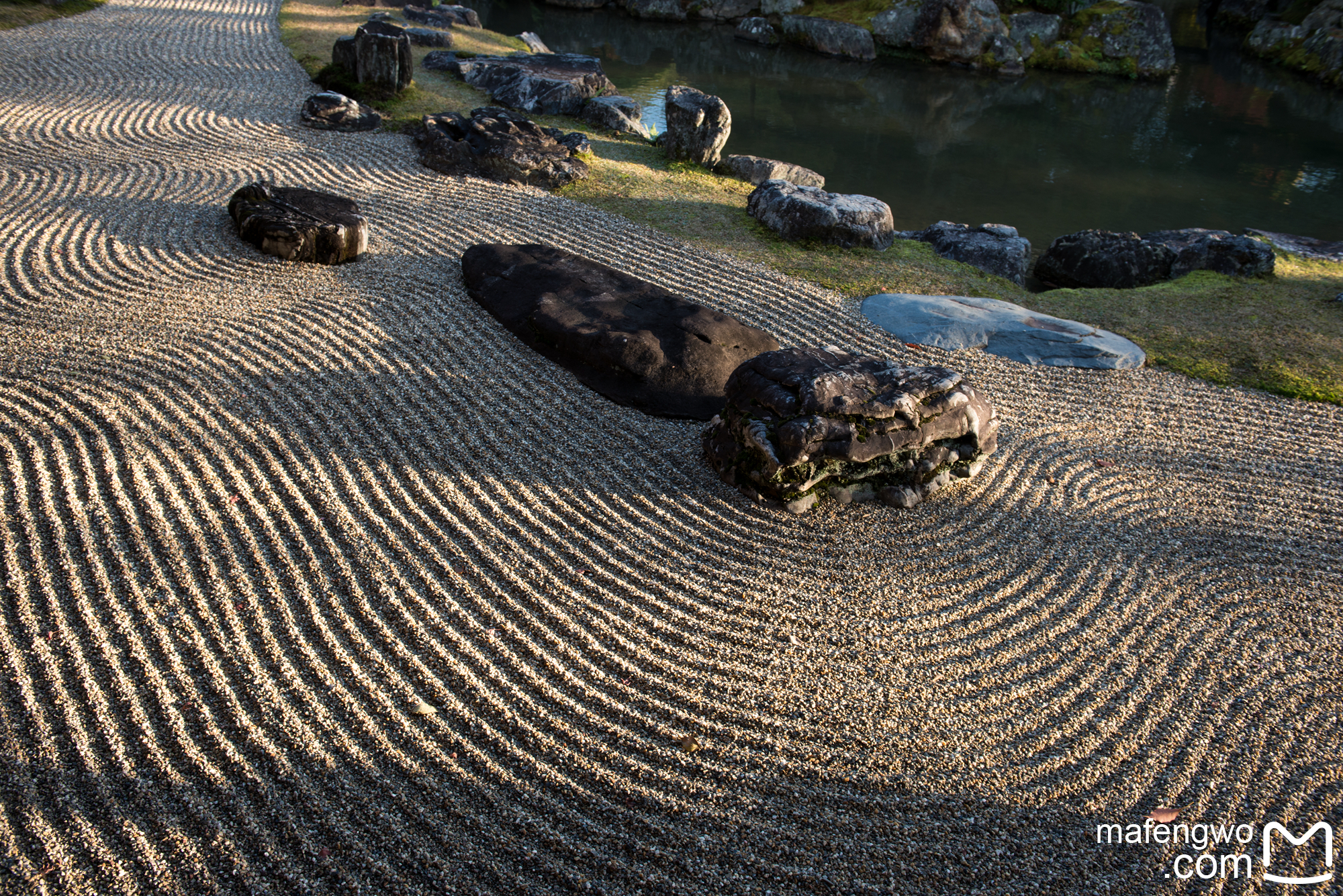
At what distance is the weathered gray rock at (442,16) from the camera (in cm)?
2075

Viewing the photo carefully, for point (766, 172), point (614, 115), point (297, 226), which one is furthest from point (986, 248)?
point (297, 226)

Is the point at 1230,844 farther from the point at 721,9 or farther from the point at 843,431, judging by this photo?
the point at 721,9

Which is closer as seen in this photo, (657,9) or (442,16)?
(442,16)

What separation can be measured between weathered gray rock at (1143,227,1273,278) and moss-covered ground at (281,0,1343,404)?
9.0 inches

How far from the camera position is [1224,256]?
1141cm

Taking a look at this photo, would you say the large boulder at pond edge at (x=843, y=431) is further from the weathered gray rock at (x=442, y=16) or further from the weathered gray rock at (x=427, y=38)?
the weathered gray rock at (x=442, y=16)

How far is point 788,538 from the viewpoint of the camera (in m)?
5.68

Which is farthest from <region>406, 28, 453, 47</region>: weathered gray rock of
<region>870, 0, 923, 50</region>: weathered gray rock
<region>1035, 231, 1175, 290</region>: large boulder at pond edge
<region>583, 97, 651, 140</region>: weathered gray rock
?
<region>870, 0, 923, 50</region>: weathered gray rock

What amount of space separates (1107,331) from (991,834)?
7.25 metres

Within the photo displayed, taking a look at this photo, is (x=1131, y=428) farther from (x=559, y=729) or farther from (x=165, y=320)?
(x=165, y=320)

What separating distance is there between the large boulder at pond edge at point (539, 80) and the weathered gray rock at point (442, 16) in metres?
4.14

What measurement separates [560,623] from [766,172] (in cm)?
1085

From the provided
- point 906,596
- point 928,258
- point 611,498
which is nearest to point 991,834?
point 906,596

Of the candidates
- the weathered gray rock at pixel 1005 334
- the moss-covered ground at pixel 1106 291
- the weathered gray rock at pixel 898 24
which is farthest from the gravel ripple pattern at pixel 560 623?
the weathered gray rock at pixel 898 24
